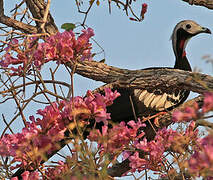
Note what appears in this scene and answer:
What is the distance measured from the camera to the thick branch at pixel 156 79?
2.99 meters

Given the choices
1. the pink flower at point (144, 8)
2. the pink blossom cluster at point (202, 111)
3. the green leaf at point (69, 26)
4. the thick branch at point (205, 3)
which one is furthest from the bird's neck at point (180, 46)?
the pink blossom cluster at point (202, 111)

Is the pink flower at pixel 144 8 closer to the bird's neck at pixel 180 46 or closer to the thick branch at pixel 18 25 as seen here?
the thick branch at pixel 18 25

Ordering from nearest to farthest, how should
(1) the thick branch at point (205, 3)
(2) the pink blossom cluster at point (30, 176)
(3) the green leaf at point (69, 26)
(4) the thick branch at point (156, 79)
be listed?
1. (2) the pink blossom cluster at point (30, 176)
2. (3) the green leaf at point (69, 26)
3. (4) the thick branch at point (156, 79)
4. (1) the thick branch at point (205, 3)

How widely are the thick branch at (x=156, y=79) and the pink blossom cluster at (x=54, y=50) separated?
56 centimetres

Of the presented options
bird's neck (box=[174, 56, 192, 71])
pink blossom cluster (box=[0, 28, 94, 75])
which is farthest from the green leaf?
bird's neck (box=[174, 56, 192, 71])

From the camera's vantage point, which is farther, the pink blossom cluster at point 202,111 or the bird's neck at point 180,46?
the bird's neck at point 180,46

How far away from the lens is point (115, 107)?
13.5 feet

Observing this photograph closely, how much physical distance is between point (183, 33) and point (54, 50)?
2979 mm

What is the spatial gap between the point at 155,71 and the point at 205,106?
1.71 meters

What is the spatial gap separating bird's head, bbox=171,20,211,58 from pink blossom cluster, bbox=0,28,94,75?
2.75m

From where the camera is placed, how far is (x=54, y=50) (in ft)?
A: 8.87

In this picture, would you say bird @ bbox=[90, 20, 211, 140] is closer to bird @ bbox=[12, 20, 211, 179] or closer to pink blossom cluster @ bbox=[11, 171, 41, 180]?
bird @ bbox=[12, 20, 211, 179]

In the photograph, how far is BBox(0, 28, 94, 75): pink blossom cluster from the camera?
8.64ft


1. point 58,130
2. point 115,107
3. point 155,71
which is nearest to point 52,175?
point 58,130
